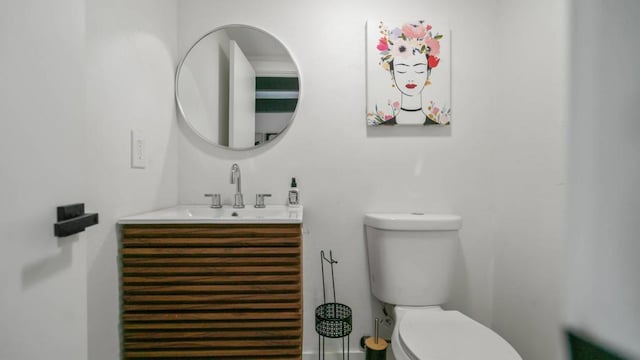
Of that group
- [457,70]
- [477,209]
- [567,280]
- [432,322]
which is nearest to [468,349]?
[432,322]

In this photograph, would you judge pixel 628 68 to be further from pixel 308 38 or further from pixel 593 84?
pixel 308 38

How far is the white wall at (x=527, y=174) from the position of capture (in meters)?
1.10

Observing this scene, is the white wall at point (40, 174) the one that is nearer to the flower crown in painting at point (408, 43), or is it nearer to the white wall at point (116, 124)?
the white wall at point (116, 124)

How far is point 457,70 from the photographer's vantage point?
4.80ft

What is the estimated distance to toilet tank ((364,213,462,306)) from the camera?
126cm

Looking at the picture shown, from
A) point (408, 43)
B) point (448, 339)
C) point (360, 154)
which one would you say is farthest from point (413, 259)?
point (408, 43)

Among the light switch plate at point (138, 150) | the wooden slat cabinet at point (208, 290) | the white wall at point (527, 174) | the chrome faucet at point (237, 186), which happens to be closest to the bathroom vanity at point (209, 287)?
the wooden slat cabinet at point (208, 290)

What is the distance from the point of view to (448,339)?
0.94 metres

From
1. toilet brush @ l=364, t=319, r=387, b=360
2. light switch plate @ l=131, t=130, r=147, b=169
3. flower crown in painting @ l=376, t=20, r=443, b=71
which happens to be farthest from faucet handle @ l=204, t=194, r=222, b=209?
flower crown in painting @ l=376, t=20, r=443, b=71

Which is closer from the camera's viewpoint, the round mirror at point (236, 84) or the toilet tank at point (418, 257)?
the toilet tank at point (418, 257)

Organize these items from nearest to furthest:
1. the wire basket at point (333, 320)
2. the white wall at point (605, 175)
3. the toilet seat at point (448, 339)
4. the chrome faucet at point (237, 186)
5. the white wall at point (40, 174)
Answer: the white wall at point (605, 175), the white wall at point (40, 174), the toilet seat at point (448, 339), the wire basket at point (333, 320), the chrome faucet at point (237, 186)

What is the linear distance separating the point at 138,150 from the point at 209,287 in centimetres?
56

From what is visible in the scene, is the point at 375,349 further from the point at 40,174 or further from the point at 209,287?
the point at 40,174

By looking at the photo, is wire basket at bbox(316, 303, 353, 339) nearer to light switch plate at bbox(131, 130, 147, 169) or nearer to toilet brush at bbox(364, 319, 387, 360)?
toilet brush at bbox(364, 319, 387, 360)
